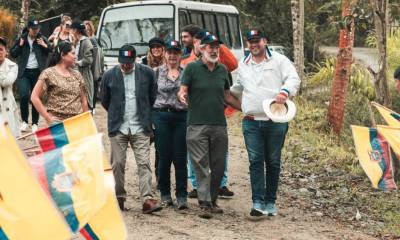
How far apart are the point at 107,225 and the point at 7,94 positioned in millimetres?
3277

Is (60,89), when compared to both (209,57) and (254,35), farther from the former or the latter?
(254,35)

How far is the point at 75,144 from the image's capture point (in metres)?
5.02

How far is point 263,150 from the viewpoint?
7.68 metres

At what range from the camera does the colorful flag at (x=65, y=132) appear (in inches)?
203

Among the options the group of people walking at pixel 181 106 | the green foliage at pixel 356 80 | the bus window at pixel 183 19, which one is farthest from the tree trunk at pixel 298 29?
the group of people walking at pixel 181 106

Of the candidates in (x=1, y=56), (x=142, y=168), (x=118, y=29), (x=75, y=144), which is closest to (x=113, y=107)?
(x=142, y=168)

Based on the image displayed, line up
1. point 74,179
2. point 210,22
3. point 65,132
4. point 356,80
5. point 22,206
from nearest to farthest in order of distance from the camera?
1. point 22,206
2. point 74,179
3. point 65,132
4. point 356,80
5. point 210,22

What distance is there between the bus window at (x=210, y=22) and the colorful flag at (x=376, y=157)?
798 cm

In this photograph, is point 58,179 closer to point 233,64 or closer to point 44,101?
point 44,101

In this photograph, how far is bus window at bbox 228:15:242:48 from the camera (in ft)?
57.0

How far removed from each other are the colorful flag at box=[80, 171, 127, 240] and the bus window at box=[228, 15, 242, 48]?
496 inches

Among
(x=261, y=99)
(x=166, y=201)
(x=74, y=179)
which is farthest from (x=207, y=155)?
(x=74, y=179)

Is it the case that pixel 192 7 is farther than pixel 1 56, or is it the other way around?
pixel 192 7

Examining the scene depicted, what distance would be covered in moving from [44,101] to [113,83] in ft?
2.60
